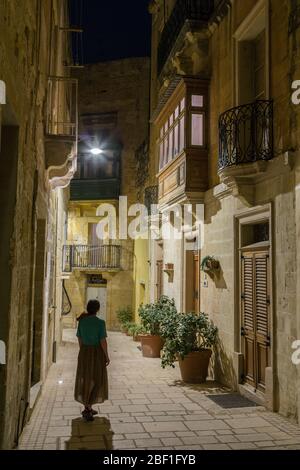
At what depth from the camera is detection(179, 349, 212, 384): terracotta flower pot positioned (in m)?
9.20

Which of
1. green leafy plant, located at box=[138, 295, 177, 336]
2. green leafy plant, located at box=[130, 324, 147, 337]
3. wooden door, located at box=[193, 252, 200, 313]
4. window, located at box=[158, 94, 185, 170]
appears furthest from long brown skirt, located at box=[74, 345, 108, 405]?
green leafy plant, located at box=[130, 324, 147, 337]

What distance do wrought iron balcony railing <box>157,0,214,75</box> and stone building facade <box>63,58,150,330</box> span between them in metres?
7.53

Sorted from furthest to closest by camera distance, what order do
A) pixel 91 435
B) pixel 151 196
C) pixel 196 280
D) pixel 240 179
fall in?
pixel 151 196
pixel 196 280
pixel 240 179
pixel 91 435

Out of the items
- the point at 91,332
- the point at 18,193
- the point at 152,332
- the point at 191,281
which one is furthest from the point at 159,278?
the point at 18,193

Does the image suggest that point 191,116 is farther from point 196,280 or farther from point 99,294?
point 99,294

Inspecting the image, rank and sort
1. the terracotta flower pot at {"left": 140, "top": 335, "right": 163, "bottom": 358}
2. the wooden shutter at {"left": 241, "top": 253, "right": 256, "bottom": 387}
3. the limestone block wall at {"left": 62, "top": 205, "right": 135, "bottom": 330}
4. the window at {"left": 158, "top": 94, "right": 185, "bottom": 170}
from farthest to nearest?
the limestone block wall at {"left": 62, "top": 205, "right": 135, "bottom": 330} → the terracotta flower pot at {"left": 140, "top": 335, "right": 163, "bottom": 358} → the window at {"left": 158, "top": 94, "right": 185, "bottom": 170} → the wooden shutter at {"left": 241, "top": 253, "right": 256, "bottom": 387}

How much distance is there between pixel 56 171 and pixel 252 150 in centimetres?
395

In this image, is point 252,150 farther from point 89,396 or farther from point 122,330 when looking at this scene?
Result: point 122,330

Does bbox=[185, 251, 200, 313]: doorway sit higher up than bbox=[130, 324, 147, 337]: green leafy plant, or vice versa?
bbox=[185, 251, 200, 313]: doorway

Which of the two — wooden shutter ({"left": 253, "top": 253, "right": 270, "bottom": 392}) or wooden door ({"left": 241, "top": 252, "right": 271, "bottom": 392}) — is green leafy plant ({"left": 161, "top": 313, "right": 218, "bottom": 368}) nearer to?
wooden door ({"left": 241, "top": 252, "right": 271, "bottom": 392})

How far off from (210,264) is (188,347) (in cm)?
186

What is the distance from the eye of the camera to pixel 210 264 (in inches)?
387

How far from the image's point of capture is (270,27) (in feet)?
25.4

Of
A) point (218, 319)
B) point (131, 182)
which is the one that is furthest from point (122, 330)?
point (218, 319)
